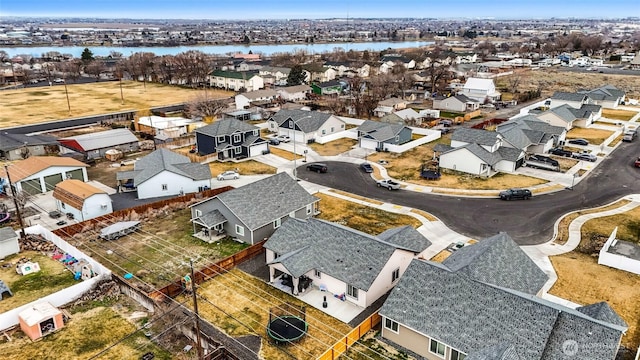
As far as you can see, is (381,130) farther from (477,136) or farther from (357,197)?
(357,197)

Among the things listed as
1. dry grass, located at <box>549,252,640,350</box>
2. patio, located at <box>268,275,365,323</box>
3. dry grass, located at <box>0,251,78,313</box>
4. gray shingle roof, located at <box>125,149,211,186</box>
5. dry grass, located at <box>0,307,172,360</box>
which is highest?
gray shingle roof, located at <box>125,149,211,186</box>

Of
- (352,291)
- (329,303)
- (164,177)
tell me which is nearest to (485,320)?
(352,291)

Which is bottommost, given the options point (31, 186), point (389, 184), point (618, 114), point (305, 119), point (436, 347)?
point (436, 347)

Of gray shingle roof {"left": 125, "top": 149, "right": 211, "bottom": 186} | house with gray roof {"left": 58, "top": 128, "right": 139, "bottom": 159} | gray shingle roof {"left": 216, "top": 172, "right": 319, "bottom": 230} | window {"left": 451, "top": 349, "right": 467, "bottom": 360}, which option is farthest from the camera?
house with gray roof {"left": 58, "top": 128, "right": 139, "bottom": 159}

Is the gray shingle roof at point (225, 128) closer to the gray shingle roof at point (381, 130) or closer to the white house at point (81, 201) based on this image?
the gray shingle roof at point (381, 130)

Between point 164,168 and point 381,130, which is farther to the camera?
point 381,130

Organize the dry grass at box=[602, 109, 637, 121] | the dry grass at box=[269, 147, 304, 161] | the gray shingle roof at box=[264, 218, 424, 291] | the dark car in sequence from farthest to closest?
the dry grass at box=[602, 109, 637, 121] < the dry grass at box=[269, 147, 304, 161] < the dark car < the gray shingle roof at box=[264, 218, 424, 291]

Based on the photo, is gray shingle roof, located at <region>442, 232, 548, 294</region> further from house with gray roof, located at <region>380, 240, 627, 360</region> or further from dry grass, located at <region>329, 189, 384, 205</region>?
dry grass, located at <region>329, 189, 384, 205</region>

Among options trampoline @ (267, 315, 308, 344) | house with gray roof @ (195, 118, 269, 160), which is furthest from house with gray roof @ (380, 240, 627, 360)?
house with gray roof @ (195, 118, 269, 160)
